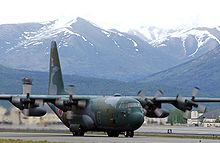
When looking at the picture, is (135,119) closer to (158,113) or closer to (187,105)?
(158,113)

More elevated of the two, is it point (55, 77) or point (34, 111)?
point (55, 77)

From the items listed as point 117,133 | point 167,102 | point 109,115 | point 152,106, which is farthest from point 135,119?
point 152,106

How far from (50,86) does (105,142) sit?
86.6 ft

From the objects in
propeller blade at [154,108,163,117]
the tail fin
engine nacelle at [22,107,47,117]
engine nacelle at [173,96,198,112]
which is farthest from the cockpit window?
the tail fin

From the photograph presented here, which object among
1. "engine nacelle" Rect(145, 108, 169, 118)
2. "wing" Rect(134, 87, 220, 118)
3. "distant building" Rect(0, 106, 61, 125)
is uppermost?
"wing" Rect(134, 87, 220, 118)

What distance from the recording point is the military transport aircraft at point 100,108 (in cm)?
7925

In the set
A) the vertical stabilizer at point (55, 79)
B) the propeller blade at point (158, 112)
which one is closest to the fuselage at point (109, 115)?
the propeller blade at point (158, 112)

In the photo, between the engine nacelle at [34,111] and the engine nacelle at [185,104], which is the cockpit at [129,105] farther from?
the engine nacelle at [34,111]

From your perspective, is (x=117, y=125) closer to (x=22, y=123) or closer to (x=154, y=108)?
(x=154, y=108)

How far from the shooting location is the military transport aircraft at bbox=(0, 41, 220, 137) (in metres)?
79.2

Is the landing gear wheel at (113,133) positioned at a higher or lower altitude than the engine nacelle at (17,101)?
lower

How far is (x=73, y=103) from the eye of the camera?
82750mm

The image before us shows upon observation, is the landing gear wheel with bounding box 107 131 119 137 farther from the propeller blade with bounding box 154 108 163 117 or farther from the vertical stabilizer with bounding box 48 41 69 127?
the vertical stabilizer with bounding box 48 41 69 127

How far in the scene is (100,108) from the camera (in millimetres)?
81250
